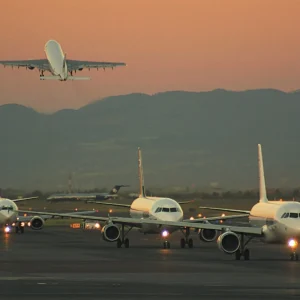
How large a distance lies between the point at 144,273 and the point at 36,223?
67901 mm

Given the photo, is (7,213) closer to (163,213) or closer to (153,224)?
(163,213)

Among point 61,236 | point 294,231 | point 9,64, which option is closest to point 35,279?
point 294,231

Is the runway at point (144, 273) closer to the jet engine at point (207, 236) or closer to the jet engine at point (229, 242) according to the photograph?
the jet engine at point (229, 242)

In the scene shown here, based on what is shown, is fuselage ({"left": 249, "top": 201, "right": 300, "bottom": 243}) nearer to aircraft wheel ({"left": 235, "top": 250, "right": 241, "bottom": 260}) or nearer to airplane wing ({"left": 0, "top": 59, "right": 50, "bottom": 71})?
aircraft wheel ({"left": 235, "top": 250, "right": 241, "bottom": 260})

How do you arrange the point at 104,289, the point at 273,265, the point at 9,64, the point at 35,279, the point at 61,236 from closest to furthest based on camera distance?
the point at 104,289 < the point at 35,279 < the point at 273,265 < the point at 61,236 < the point at 9,64

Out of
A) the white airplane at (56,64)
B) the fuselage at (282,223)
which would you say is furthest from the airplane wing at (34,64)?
the fuselage at (282,223)

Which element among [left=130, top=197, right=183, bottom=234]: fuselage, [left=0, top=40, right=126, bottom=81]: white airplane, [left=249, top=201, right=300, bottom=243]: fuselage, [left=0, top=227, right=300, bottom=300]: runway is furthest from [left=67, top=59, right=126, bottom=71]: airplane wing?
[left=249, top=201, right=300, bottom=243]: fuselage

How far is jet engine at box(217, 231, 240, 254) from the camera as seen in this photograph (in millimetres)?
56844

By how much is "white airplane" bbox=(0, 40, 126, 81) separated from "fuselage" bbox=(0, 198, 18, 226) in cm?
1200

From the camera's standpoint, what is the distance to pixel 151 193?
137750 millimetres

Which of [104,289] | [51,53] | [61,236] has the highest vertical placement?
[51,53]

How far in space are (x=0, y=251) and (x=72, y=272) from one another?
20844 mm

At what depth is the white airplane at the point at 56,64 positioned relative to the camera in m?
97.1

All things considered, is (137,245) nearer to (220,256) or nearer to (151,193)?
(220,256)
